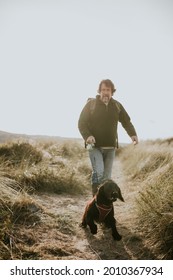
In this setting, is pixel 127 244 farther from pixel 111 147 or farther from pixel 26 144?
pixel 26 144

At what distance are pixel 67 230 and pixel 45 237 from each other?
1.32ft

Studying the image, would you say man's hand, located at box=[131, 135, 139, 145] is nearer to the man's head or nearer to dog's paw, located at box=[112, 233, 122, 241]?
the man's head

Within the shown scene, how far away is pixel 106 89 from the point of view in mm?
4387

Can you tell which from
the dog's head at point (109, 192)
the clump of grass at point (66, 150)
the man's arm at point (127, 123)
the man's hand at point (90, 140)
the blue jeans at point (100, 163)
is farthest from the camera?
the clump of grass at point (66, 150)

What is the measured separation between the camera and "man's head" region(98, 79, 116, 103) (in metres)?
4.38

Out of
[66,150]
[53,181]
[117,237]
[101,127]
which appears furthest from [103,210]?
[66,150]

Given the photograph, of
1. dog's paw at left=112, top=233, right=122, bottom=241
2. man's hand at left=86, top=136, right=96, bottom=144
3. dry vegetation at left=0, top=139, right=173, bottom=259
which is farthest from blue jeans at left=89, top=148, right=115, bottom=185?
dog's paw at left=112, top=233, right=122, bottom=241

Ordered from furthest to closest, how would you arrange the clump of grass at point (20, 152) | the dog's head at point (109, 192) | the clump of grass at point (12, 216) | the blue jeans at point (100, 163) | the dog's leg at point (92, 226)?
the clump of grass at point (20, 152)
the blue jeans at point (100, 163)
the dog's leg at point (92, 226)
the dog's head at point (109, 192)
the clump of grass at point (12, 216)

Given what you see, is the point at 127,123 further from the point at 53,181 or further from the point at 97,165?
the point at 53,181

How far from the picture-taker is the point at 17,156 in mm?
7527

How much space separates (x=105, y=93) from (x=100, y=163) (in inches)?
37.6

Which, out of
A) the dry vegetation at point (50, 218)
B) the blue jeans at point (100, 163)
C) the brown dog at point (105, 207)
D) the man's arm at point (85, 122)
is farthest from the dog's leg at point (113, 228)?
the man's arm at point (85, 122)

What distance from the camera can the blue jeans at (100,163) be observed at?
4.34m

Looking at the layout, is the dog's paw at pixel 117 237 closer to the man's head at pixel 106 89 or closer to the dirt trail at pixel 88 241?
the dirt trail at pixel 88 241
